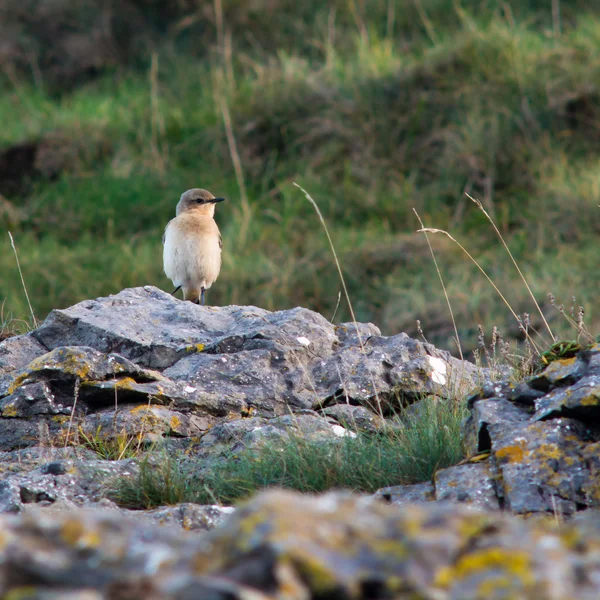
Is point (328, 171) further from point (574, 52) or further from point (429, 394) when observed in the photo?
point (429, 394)

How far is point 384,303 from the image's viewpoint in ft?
35.7

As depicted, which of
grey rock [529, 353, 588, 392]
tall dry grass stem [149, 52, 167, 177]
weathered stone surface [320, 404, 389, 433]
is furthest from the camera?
tall dry grass stem [149, 52, 167, 177]

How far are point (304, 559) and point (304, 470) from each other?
7.27 ft

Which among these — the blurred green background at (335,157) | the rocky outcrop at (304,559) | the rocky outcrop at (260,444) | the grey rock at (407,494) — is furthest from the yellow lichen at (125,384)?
the blurred green background at (335,157)

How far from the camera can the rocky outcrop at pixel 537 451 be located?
3.04 metres

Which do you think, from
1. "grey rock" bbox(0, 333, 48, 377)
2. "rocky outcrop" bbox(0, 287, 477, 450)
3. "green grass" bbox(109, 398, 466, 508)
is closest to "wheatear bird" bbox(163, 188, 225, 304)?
"rocky outcrop" bbox(0, 287, 477, 450)

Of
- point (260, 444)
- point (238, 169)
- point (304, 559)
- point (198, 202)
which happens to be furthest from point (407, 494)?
point (238, 169)

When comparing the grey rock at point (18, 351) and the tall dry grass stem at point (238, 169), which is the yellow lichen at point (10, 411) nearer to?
the grey rock at point (18, 351)

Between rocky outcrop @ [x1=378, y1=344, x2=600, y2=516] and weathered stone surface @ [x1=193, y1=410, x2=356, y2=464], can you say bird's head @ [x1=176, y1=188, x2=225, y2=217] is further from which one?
rocky outcrop @ [x1=378, y1=344, x2=600, y2=516]

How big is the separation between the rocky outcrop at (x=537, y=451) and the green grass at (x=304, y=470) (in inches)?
6.5

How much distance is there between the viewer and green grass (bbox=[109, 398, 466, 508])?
353 centimetres

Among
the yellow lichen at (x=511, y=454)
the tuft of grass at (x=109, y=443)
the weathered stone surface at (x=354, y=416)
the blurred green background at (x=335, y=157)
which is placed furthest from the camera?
the blurred green background at (x=335, y=157)

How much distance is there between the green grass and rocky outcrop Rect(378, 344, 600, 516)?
166mm

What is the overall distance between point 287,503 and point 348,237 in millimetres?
10216
